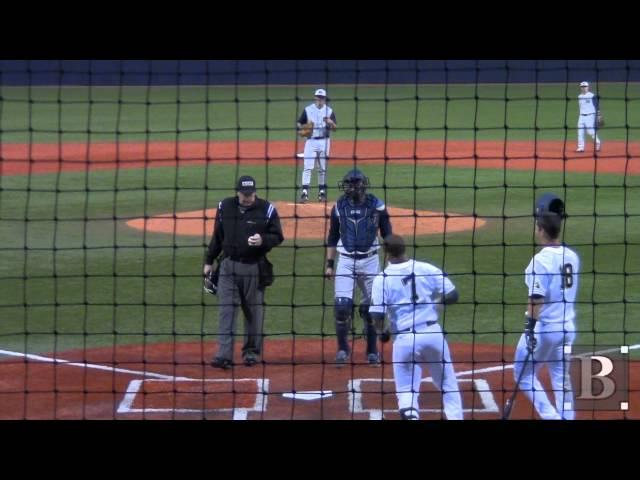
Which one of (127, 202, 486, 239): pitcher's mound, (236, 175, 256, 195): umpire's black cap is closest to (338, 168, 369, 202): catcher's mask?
(236, 175, 256, 195): umpire's black cap

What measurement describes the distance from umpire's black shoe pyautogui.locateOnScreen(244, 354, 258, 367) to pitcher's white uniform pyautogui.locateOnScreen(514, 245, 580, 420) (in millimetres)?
2459

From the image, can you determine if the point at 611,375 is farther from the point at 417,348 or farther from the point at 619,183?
the point at 619,183

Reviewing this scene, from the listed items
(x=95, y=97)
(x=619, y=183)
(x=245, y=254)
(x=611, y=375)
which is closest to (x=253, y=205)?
(x=245, y=254)

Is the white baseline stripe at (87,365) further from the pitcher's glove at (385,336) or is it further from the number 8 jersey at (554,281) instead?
the number 8 jersey at (554,281)

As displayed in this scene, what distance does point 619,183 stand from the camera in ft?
60.6

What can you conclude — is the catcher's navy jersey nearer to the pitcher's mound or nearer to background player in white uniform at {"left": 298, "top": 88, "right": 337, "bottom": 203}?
the pitcher's mound

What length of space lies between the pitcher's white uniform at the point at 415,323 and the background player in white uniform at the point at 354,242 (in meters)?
1.40

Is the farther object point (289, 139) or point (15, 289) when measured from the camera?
point (289, 139)

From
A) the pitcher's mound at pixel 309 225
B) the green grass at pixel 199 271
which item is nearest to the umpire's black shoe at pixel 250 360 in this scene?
the green grass at pixel 199 271

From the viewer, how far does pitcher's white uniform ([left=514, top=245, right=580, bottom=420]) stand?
7113mm

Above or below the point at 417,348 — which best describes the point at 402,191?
above

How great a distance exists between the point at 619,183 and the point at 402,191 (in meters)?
3.94

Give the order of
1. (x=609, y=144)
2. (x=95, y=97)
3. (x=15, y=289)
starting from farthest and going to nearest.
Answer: (x=95, y=97), (x=609, y=144), (x=15, y=289)

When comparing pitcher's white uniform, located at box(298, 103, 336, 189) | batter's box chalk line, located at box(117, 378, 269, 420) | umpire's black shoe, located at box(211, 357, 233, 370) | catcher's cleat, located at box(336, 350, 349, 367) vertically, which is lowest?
batter's box chalk line, located at box(117, 378, 269, 420)
